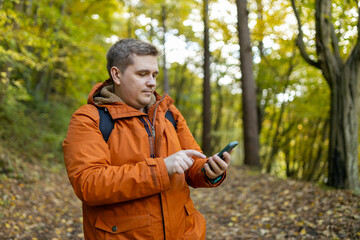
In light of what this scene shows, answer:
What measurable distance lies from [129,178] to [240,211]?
16.6 ft

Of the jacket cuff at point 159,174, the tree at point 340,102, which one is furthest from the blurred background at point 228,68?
the jacket cuff at point 159,174

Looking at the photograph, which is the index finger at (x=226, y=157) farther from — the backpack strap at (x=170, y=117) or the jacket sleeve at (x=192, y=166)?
the backpack strap at (x=170, y=117)

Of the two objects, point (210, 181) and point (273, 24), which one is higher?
point (273, 24)

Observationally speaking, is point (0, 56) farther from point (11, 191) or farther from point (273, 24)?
point (273, 24)

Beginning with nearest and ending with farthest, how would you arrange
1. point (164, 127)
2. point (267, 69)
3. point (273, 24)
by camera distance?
point (164, 127) → point (273, 24) → point (267, 69)

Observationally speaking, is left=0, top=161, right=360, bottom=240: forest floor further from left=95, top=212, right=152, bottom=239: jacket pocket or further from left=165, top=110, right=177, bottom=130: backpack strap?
left=95, top=212, right=152, bottom=239: jacket pocket


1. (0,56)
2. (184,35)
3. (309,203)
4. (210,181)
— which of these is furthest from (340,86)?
(184,35)

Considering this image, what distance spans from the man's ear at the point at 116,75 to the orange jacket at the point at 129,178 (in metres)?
0.18

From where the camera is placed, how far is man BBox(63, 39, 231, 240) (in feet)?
5.41

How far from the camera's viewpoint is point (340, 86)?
609 centimetres

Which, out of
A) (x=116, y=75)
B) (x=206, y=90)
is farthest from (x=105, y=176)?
(x=206, y=90)

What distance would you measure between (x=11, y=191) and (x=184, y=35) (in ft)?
43.8

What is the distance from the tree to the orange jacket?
5.14 metres

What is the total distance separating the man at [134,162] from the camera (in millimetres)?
1647
